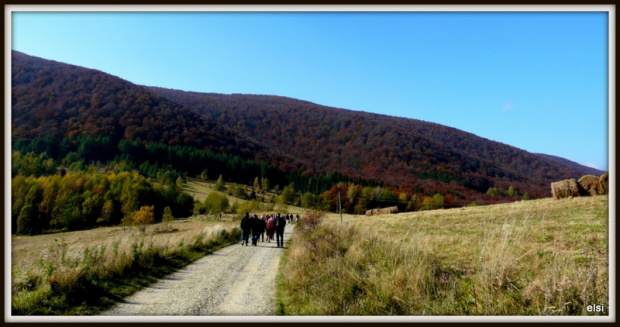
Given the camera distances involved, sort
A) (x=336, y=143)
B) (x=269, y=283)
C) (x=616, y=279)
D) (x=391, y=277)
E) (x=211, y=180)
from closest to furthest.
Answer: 1. (x=616, y=279)
2. (x=391, y=277)
3. (x=269, y=283)
4. (x=211, y=180)
5. (x=336, y=143)

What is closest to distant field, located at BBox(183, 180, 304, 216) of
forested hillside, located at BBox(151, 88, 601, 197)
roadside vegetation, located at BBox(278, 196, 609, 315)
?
forested hillside, located at BBox(151, 88, 601, 197)

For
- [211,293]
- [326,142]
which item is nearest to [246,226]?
[211,293]

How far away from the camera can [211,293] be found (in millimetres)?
7602

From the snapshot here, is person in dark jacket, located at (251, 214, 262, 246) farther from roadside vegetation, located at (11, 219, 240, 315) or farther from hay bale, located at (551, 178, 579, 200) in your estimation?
hay bale, located at (551, 178, 579, 200)

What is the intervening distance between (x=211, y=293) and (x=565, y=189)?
26.5 metres

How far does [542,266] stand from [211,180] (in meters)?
128

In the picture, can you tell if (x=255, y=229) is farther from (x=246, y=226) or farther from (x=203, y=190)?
(x=203, y=190)

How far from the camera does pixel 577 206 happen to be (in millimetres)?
18859

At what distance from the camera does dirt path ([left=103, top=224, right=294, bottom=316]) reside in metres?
6.22

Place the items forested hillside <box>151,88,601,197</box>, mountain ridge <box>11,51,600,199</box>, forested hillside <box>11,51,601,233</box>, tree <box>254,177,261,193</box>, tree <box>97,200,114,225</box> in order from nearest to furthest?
forested hillside <box>11,51,601,233</box> < tree <box>97,200,114,225</box> < mountain ridge <box>11,51,600,199</box> < tree <box>254,177,261,193</box> < forested hillside <box>151,88,601,197</box>

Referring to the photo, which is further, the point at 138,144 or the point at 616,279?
the point at 138,144

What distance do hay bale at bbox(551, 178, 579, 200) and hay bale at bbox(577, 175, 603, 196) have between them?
0.40 m
